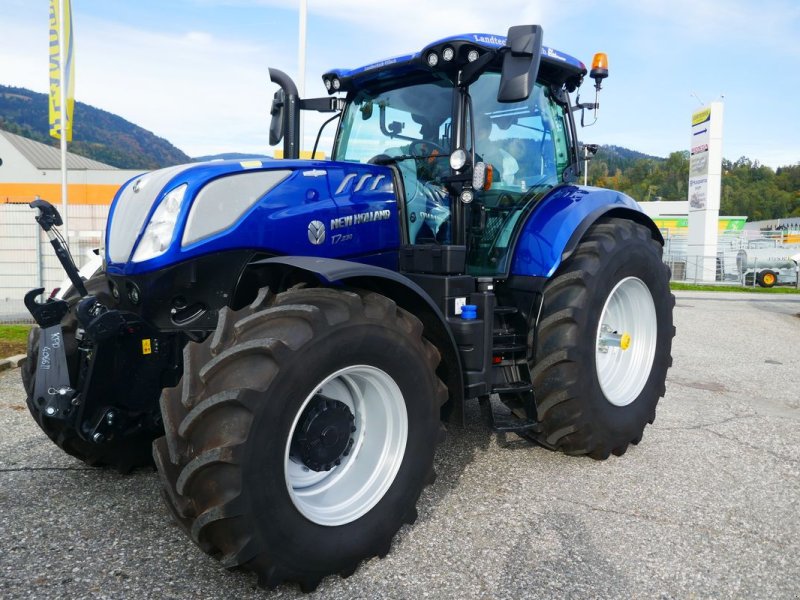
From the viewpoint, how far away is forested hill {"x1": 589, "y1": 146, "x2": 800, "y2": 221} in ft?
305

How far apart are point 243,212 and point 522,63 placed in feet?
4.63

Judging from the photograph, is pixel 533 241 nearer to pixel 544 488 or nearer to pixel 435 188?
pixel 435 188

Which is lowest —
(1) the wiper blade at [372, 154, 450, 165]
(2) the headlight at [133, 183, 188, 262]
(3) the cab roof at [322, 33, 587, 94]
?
(2) the headlight at [133, 183, 188, 262]

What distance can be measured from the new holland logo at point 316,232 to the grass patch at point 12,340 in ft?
16.6

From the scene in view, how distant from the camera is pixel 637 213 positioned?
14.1 feet

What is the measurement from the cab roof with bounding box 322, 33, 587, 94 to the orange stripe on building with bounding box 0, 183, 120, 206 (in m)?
13.5

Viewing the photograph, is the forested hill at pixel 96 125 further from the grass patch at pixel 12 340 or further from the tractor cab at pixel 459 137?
the tractor cab at pixel 459 137

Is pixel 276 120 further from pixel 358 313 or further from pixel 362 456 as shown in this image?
pixel 362 456

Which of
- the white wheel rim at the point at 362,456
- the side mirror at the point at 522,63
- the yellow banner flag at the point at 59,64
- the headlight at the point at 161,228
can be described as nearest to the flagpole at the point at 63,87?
the yellow banner flag at the point at 59,64

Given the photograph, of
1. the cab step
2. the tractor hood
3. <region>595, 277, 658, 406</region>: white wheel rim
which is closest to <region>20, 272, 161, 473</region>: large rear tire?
the tractor hood

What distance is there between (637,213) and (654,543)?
2266 mm

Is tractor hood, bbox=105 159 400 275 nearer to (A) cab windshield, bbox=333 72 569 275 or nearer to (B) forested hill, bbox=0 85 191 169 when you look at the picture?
(A) cab windshield, bbox=333 72 569 275

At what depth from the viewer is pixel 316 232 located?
3016 mm

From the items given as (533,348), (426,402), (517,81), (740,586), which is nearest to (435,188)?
(517,81)
